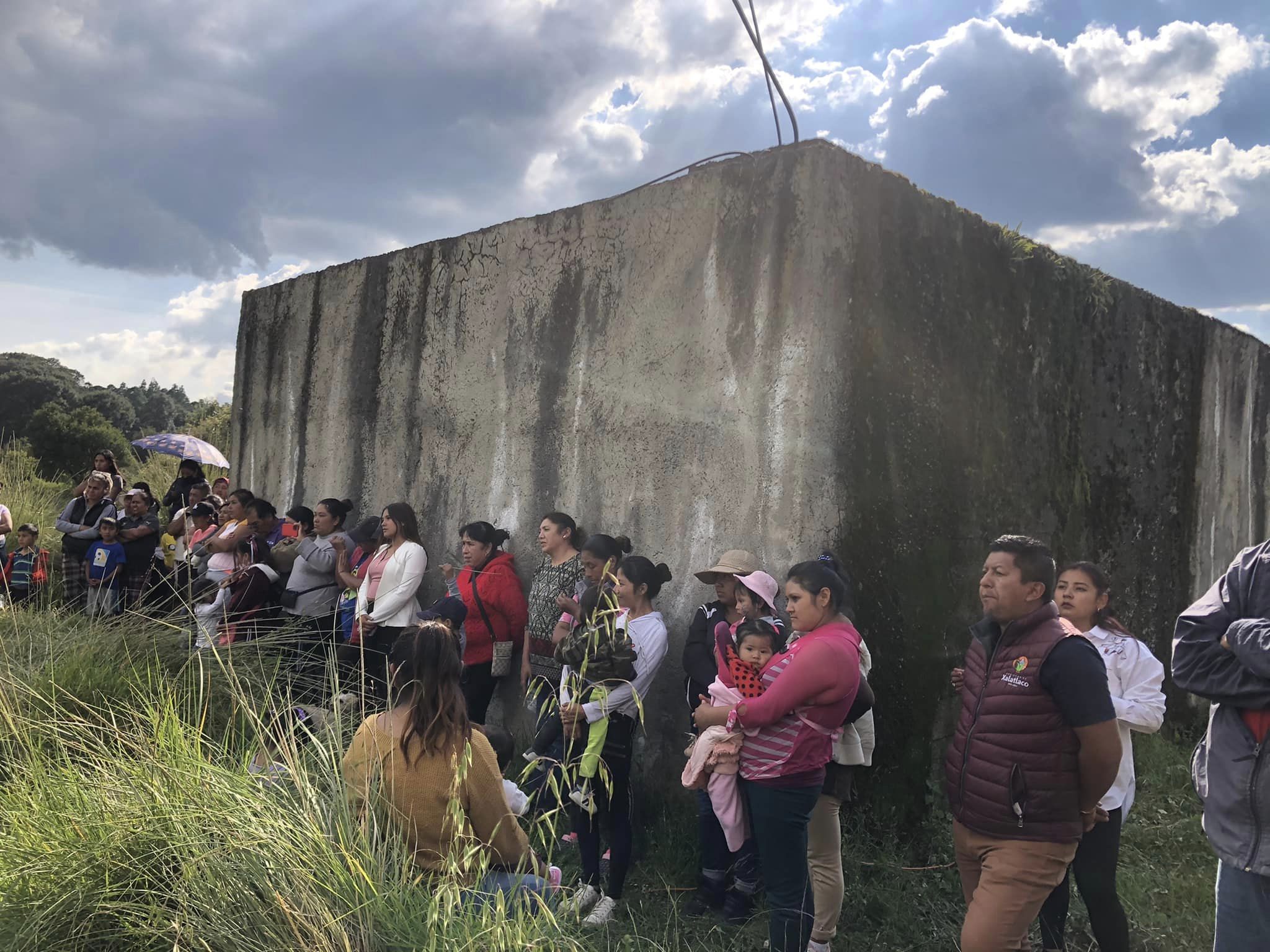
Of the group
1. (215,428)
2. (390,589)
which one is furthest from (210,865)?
(215,428)

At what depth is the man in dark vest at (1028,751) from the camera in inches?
103

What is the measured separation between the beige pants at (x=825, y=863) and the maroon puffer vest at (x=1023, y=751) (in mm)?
773

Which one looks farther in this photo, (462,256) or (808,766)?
(462,256)

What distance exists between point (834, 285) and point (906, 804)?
2487mm

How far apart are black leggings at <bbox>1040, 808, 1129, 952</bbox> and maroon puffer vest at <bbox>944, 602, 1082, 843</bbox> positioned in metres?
0.53

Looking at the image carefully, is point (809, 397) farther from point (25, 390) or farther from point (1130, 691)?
point (25, 390)

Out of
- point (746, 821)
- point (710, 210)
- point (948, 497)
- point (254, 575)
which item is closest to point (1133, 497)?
point (948, 497)

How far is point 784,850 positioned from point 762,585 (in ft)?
3.78

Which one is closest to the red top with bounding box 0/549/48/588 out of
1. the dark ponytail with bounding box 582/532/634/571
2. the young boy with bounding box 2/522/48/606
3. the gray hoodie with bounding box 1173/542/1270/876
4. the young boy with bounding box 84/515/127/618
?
the young boy with bounding box 2/522/48/606

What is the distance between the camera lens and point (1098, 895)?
315 centimetres

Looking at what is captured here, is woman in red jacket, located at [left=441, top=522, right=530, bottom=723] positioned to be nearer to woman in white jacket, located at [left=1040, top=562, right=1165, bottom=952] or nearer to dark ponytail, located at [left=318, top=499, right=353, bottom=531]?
dark ponytail, located at [left=318, top=499, right=353, bottom=531]

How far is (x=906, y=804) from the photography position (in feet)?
14.3

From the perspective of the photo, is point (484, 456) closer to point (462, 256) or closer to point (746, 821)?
point (462, 256)

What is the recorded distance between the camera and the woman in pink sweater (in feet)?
9.91
